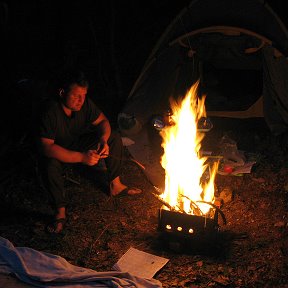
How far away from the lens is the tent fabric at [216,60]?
563 cm

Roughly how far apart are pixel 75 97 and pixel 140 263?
174cm

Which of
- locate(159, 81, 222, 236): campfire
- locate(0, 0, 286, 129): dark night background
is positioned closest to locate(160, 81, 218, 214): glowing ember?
locate(159, 81, 222, 236): campfire

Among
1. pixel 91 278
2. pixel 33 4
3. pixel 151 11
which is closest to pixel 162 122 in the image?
pixel 91 278

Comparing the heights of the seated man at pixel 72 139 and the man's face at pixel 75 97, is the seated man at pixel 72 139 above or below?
below

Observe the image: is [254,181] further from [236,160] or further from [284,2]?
[284,2]

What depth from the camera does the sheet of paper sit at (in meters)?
3.66

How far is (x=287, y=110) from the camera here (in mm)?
6137

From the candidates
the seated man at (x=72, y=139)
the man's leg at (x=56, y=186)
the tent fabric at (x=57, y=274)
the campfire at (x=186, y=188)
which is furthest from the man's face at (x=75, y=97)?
the tent fabric at (x=57, y=274)

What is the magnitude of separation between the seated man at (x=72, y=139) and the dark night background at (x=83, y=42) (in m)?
1.17

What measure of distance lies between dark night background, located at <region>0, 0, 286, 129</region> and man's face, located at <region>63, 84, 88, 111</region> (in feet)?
4.55

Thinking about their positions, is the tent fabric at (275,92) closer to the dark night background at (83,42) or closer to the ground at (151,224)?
the ground at (151,224)

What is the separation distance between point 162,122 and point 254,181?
1492 millimetres

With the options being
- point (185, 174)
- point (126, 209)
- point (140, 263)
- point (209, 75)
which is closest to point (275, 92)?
point (209, 75)

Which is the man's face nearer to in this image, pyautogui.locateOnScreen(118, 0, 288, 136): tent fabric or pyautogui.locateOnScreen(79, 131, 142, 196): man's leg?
pyautogui.locateOnScreen(79, 131, 142, 196): man's leg
